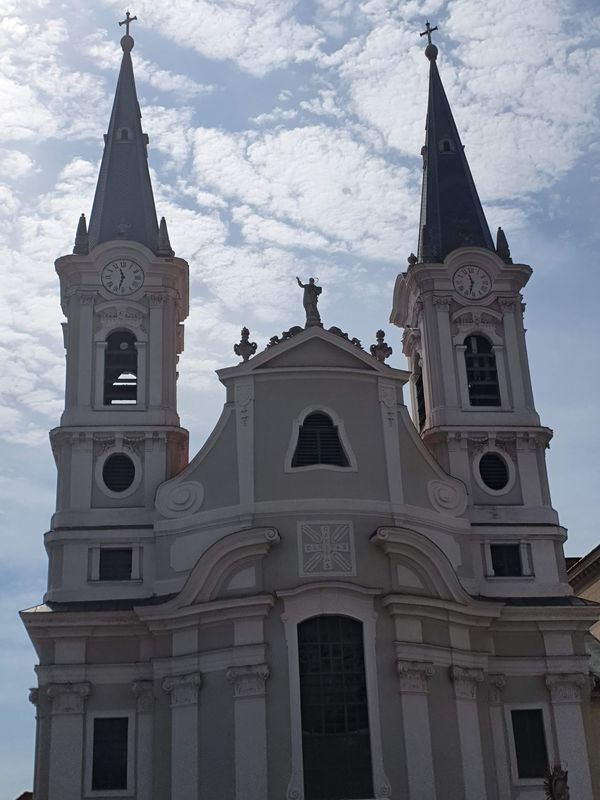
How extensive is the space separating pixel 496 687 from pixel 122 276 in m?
14.4

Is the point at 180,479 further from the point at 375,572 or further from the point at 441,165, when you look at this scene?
the point at 441,165

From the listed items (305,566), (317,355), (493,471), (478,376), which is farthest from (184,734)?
(478,376)

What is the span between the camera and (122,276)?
110 ft

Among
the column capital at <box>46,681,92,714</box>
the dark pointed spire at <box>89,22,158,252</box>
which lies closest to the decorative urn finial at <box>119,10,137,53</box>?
the dark pointed spire at <box>89,22,158,252</box>

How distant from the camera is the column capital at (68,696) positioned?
93.6 ft

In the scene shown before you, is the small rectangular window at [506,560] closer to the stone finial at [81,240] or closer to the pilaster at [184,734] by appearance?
the pilaster at [184,734]

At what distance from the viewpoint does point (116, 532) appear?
100 ft

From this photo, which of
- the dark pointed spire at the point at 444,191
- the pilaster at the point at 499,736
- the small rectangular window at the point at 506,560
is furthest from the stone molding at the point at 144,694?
the dark pointed spire at the point at 444,191

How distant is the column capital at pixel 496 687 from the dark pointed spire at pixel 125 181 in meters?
14.5

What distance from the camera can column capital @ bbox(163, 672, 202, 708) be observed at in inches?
1091

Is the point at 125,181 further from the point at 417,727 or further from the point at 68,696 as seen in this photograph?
the point at 417,727

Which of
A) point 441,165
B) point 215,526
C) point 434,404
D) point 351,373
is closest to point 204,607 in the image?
point 215,526

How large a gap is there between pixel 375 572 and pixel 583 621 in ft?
19.2

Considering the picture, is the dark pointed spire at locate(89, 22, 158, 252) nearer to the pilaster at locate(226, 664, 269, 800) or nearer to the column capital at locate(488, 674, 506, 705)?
the pilaster at locate(226, 664, 269, 800)
